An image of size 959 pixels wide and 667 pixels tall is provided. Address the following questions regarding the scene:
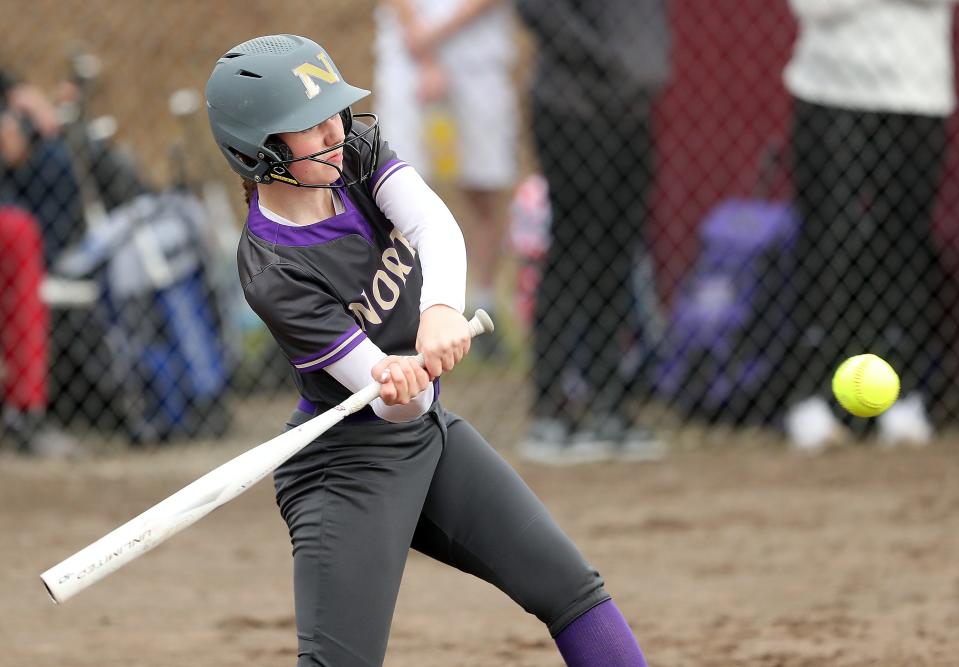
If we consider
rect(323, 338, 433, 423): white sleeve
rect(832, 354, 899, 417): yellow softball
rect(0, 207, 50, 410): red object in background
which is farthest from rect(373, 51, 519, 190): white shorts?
rect(323, 338, 433, 423): white sleeve

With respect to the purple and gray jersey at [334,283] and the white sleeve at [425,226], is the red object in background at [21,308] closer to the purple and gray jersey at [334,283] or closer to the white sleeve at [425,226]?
the purple and gray jersey at [334,283]

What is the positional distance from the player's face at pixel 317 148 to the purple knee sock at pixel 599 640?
912 millimetres

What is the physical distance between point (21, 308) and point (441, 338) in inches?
139

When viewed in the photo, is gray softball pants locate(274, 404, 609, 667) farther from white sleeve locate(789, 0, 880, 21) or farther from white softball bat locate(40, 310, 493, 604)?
white sleeve locate(789, 0, 880, 21)

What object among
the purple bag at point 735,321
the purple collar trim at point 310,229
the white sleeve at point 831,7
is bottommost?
the purple collar trim at point 310,229

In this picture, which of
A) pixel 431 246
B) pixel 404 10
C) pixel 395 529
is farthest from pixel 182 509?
pixel 404 10

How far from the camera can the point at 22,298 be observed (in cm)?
558

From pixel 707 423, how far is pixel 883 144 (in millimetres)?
1329

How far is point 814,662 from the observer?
11.3 ft

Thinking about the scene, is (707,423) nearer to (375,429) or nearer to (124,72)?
(375,429)

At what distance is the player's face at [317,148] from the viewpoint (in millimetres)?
2535

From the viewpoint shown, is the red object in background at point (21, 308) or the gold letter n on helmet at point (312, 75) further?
the red object in background at point (21, 308)

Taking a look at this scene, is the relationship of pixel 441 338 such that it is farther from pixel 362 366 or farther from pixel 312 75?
pixel 312 75

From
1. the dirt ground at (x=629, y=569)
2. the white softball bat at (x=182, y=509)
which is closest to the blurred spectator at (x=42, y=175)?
the dirt ground at (x=629, y=569)
